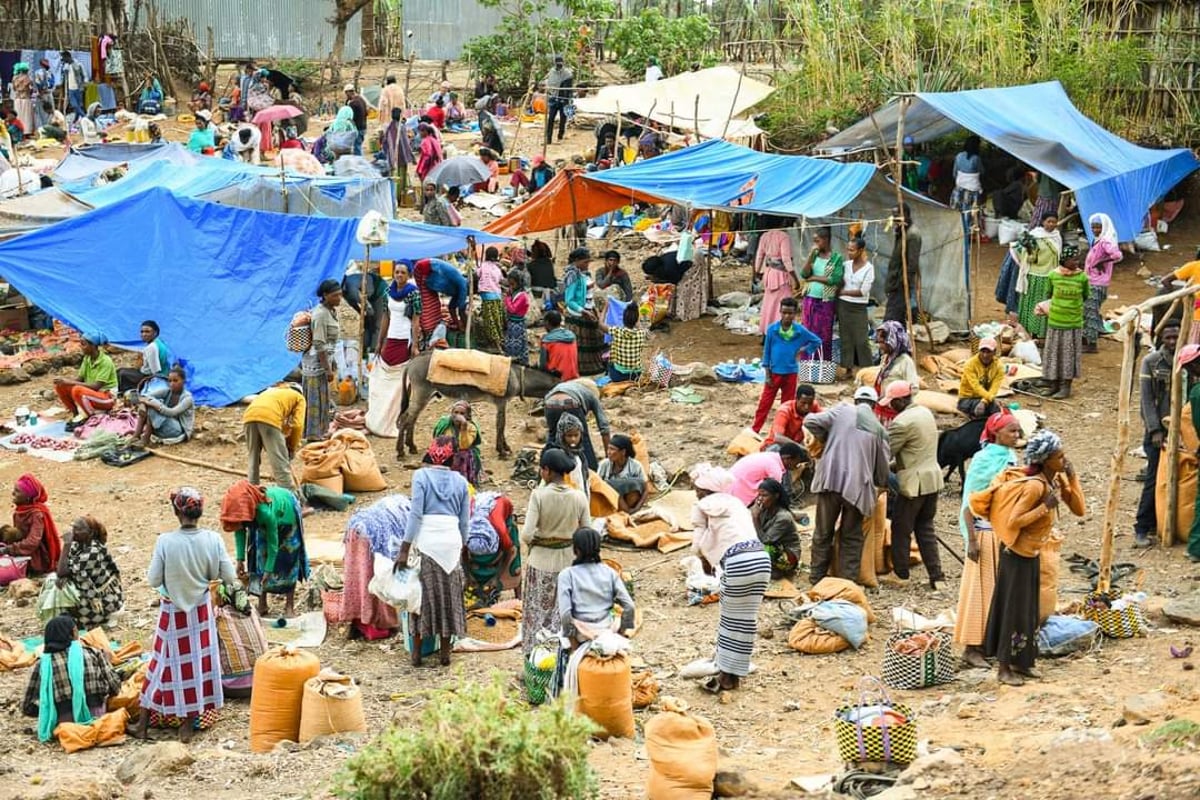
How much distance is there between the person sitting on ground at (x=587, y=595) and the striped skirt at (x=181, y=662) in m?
1.82

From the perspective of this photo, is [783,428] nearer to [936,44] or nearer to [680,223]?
[680,223]

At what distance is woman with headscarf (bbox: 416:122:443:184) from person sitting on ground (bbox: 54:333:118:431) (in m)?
8.07

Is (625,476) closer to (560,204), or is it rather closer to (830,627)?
(830,627)

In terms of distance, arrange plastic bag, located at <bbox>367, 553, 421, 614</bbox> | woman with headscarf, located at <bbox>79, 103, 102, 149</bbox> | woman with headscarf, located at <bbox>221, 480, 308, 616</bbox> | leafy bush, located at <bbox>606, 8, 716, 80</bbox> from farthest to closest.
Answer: leafy bush, located at <bbox>606, 8, 716, 80</bbox>, woman with headscarf, located at <bbox>79, 103, 102, 149</bbox>, woman with headscarf, located at <bbox>221, 480, 308, 616</bbox>, plastic bag, located at <bbox>367, 553, 421, 614</bbox>

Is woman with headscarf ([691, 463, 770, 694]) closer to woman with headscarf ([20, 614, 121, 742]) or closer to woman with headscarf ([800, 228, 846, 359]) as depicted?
woman with headscarf ([20, 614, 121, 742])

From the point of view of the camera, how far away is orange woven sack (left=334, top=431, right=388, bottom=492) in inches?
447

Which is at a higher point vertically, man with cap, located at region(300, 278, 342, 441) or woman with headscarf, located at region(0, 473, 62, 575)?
man with cap, located at region(300, 278, 342, 441)

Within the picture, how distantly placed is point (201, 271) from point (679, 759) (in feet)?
30.8

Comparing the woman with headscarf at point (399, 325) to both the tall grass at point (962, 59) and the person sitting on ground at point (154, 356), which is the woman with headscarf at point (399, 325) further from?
the tall grass at point (962, 59)

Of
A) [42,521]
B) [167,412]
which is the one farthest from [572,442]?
[167,412]

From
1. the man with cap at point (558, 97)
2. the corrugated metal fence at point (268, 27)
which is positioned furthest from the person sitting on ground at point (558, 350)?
the corrugated metal fence at point (268, 27)

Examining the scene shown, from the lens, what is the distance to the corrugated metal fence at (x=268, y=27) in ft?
107

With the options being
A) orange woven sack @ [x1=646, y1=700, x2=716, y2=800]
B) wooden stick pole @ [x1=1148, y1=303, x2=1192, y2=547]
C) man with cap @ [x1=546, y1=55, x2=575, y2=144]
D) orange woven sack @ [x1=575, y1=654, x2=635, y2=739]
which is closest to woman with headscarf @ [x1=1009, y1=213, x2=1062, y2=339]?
wooden stick pole @ [x1=1148, y1=303, x2=1192, y2=547]

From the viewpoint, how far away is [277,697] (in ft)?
23.2
